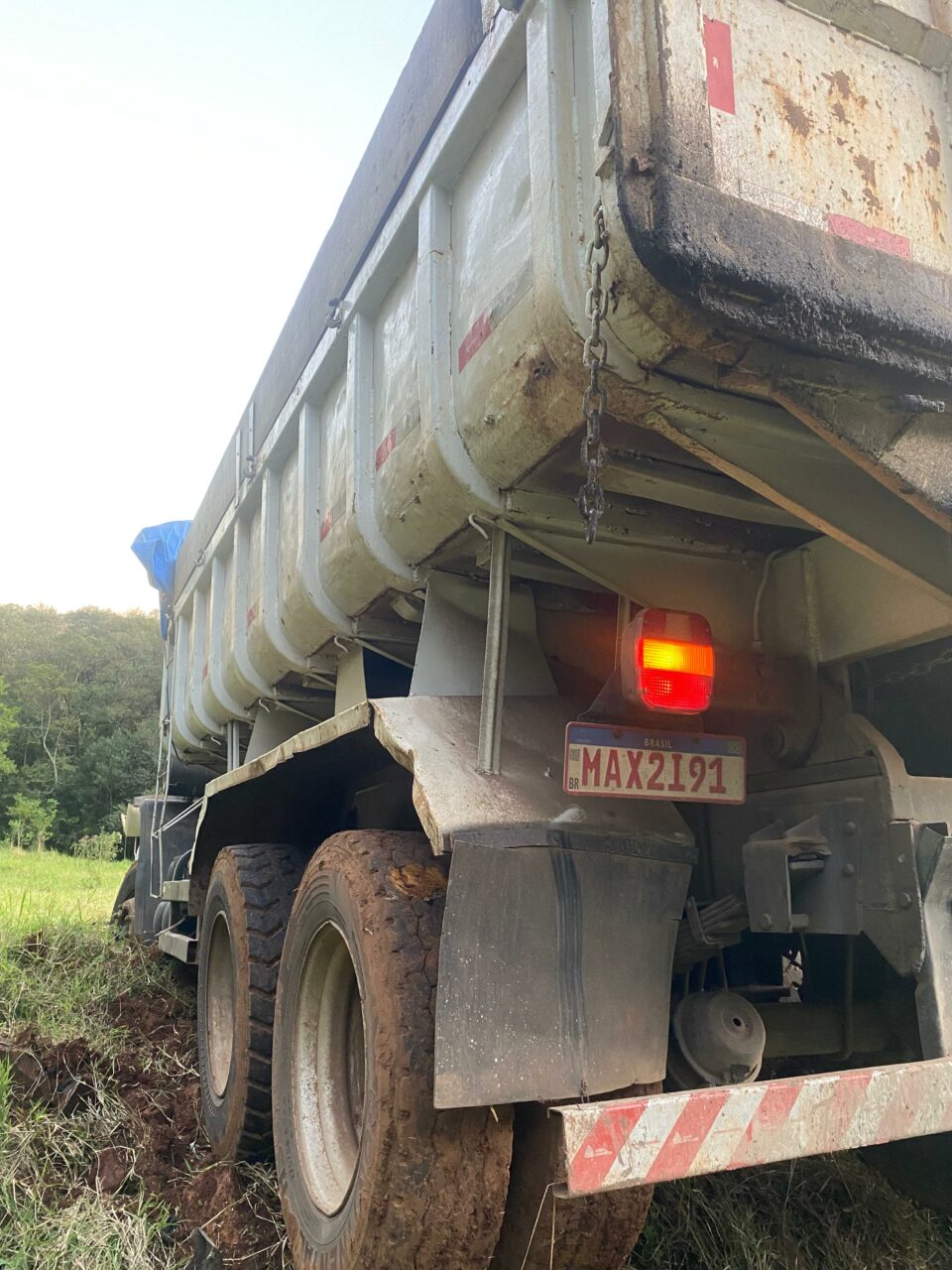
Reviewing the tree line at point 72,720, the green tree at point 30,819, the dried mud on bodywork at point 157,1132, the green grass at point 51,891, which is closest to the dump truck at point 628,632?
the dried mud on bodywork at point 157,1132

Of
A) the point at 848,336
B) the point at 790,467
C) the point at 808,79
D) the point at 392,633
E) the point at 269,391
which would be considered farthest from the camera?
the point at 269,391

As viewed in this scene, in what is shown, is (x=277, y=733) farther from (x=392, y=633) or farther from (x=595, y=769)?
(x=595, y=769)

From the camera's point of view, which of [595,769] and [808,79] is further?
[595,769]

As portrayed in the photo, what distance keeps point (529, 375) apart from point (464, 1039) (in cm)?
135

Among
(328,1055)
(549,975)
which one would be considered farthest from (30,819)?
(549,975)

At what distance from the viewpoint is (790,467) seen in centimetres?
190

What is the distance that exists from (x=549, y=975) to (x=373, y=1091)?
1.53 ft

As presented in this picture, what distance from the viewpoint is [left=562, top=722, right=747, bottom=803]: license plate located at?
7.27 ft

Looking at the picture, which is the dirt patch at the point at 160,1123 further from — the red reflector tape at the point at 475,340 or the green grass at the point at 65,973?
the red reflector tape at the point at 475,340

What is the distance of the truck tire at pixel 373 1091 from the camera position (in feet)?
6.75

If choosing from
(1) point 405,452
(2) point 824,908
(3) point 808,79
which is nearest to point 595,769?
(2) point 824,908

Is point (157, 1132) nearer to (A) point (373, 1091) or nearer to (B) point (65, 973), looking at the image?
(A) point (373, 1091)

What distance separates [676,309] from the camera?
5.01ft

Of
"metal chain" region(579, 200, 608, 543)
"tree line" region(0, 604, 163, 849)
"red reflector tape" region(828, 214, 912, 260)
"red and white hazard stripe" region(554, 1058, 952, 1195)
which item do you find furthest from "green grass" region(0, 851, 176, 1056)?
"tree line" region(0, 604, 163, 849)
